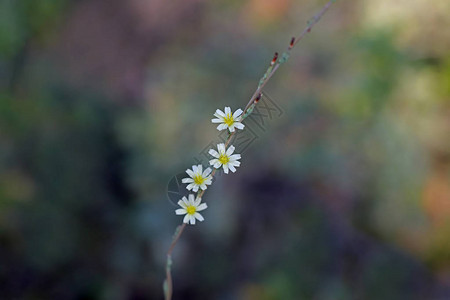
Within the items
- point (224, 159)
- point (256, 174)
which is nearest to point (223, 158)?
point (224, 159)

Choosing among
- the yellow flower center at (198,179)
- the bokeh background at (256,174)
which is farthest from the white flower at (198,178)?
Result: the bokeh background at (256,174)

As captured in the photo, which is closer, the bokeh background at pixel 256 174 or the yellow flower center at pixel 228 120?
the yellow flower center at pixel 228 120

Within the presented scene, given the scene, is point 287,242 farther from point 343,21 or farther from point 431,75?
point 343,21

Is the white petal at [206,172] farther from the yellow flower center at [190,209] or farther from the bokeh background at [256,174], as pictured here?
the bokeh background at [256,174]

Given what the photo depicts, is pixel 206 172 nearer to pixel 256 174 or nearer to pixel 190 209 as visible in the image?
pixel 190 209

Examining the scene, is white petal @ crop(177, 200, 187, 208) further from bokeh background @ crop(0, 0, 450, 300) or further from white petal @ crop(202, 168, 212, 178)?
bokeh background @ crop(0, 0, 450, 300)

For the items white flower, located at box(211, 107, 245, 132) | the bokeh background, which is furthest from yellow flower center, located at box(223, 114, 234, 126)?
the bokeh background

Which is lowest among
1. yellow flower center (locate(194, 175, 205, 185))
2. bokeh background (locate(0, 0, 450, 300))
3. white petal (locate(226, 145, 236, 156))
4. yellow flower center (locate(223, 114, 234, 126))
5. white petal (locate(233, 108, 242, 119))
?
yellow flower center (locate(194, 175, 205, 185))

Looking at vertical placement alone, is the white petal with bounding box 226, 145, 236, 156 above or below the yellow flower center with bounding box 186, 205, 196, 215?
above

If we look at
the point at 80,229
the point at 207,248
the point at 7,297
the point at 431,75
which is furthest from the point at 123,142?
the point at 431,75

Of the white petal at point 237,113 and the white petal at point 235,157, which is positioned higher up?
the white petal at point 237,113
